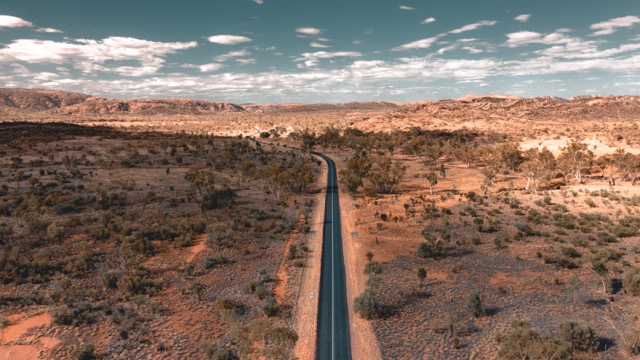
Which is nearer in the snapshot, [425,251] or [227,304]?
[227,304]

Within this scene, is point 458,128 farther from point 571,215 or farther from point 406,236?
point 406,236

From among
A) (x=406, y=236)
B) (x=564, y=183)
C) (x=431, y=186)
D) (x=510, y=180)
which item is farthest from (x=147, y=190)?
(x=564, y=183)

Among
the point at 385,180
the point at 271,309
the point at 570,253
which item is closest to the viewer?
the point at 271,309

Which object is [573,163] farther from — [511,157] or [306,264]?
[306,264]

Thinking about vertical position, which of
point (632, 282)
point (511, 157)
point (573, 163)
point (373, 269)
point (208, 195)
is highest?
point (511, 157)

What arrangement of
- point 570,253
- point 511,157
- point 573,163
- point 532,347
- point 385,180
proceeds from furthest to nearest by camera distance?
point 511,157
point 385,180
point 573,163
point 570,253
point 532,347

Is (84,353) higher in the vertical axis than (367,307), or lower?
lower

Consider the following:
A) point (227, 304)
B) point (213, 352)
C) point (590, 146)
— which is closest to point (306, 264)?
point (227, 304)
